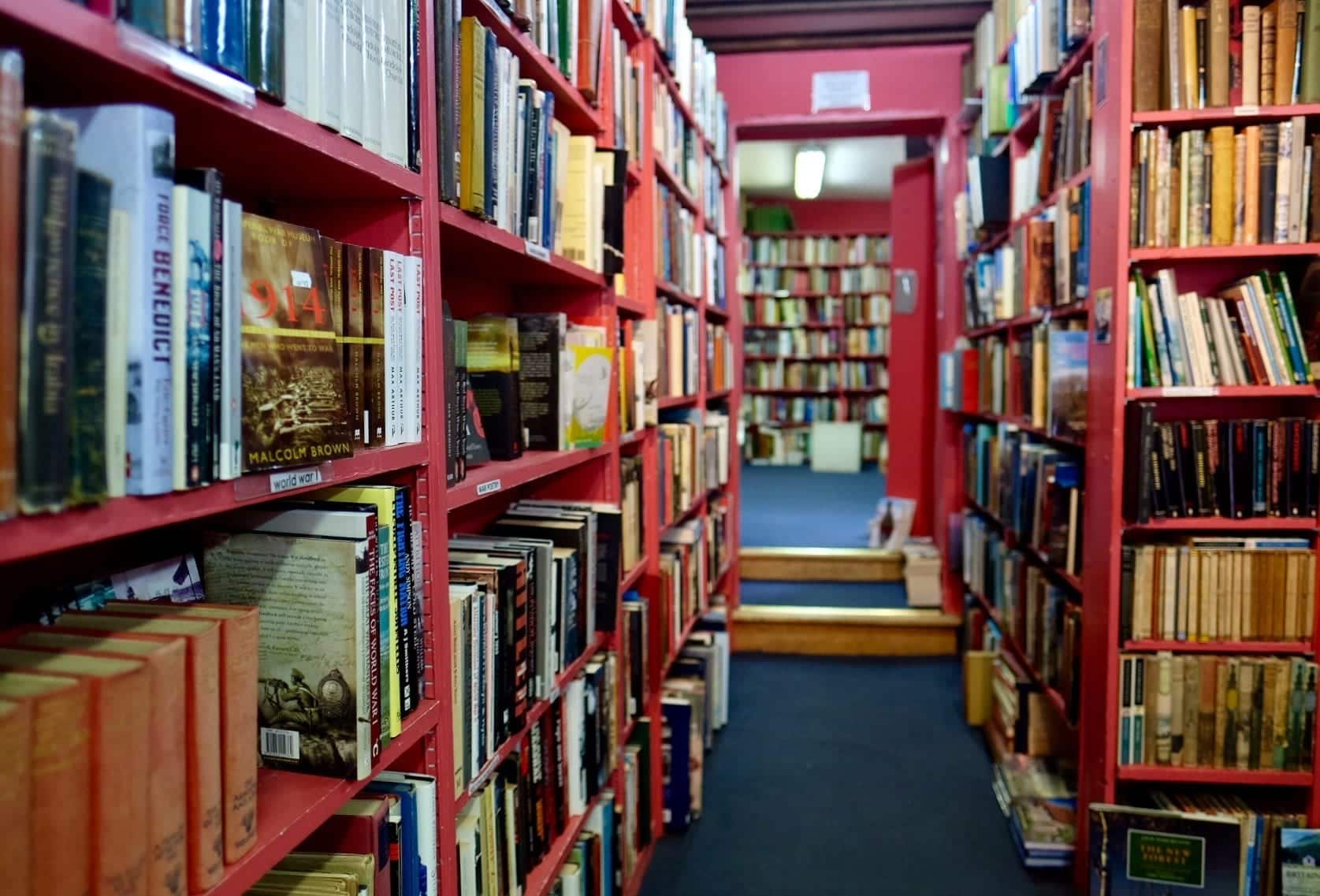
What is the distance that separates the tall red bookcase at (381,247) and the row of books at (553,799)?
5cm

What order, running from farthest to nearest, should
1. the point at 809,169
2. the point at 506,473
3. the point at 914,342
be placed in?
the point at 809,169 → the point at 914,342 → the point at 506,473

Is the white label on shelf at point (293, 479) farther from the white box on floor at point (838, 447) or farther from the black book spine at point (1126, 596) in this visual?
the white box on floor at point (838, 447)

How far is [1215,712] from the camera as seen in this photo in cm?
213

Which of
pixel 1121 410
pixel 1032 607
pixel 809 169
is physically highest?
pixel 809 169

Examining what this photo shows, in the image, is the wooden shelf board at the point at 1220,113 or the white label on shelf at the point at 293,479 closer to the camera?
the white label on shelf at the point at 293,479

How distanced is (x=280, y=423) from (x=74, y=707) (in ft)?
0.89

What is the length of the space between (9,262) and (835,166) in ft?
27.0

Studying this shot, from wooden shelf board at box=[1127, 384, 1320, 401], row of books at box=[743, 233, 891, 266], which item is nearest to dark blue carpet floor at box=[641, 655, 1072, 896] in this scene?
wooden shelf board at box=[1127, 384, 1320, 401]

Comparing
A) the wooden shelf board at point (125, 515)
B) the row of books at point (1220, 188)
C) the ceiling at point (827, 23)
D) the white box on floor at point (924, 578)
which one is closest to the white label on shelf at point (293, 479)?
the wooden shelf board at point (125, 515)

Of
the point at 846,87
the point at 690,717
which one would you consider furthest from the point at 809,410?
the point at 690,717

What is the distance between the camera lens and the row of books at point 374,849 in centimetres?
92

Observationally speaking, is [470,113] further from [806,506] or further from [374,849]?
[806,506]

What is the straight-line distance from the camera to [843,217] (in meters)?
9.90

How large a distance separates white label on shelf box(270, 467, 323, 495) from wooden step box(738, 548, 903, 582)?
416 cm
